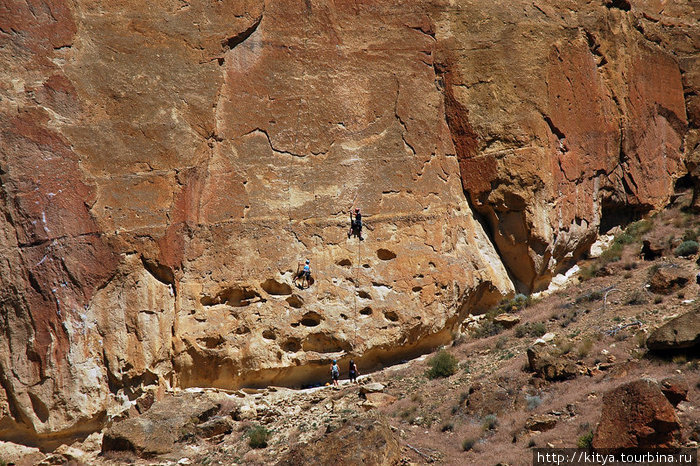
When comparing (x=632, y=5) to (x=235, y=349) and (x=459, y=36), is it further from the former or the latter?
(x=235, y=349)

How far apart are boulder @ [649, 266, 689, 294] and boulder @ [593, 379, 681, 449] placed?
5.79 m

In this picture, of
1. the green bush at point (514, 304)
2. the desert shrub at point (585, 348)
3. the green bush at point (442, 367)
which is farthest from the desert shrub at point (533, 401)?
the green bush at point (514, 304)

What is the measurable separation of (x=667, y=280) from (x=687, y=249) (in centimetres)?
218

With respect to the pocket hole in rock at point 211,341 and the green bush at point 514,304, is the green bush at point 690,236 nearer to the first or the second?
the green bush at point 514,304

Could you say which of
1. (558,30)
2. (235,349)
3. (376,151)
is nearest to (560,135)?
(558,30)

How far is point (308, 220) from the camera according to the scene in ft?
57.0

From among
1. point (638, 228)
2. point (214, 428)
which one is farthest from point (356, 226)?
point (638, 228)

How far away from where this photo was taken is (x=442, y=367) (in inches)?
621

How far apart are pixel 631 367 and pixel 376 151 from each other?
296 inches

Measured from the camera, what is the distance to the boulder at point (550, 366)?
44.3 ft

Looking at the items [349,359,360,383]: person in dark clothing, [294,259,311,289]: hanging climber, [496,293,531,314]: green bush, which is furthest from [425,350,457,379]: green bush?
[294,259,311,289]: hanging climber

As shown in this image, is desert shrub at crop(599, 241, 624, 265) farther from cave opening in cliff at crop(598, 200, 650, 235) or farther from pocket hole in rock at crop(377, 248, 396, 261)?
pocket hole in rock at crop(377, 248, 396, 261)

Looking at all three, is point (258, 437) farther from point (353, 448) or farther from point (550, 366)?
point (550, 366)

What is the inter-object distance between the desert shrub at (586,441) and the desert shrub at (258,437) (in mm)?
5394
